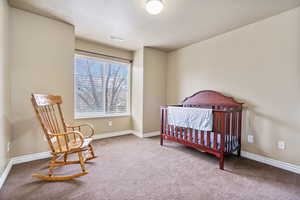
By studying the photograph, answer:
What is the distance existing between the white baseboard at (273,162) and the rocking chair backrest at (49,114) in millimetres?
2941

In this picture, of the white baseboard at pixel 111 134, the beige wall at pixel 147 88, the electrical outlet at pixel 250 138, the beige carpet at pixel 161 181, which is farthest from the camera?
the beige wall at pixel 147 88

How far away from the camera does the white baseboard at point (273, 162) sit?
198cm

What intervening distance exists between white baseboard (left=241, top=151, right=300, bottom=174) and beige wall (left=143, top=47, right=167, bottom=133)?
6.91 feet

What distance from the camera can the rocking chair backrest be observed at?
67.6 inches

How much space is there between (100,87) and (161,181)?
8.74 ft

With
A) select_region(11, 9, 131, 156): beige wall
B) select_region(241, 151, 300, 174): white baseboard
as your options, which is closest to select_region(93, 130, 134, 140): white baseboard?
select_region(11, 9, 131, 156): beige wall

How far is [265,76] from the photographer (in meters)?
2.26

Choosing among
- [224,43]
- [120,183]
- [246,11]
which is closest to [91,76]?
[120,183]

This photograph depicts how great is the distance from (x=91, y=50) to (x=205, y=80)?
8.91 feet

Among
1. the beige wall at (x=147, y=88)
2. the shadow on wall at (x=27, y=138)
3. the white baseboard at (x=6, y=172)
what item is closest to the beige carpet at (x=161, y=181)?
the white baseboard at (x=6, y=172)

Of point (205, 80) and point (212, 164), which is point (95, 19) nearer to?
point (205, 80)

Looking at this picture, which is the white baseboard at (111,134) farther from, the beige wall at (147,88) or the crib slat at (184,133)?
the crib slat at (184,133)

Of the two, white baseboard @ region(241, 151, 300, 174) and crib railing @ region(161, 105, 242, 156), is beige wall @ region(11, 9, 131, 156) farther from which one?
white baseboard @ region(241, 151, 300, 174)

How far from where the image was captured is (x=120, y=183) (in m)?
1.70
